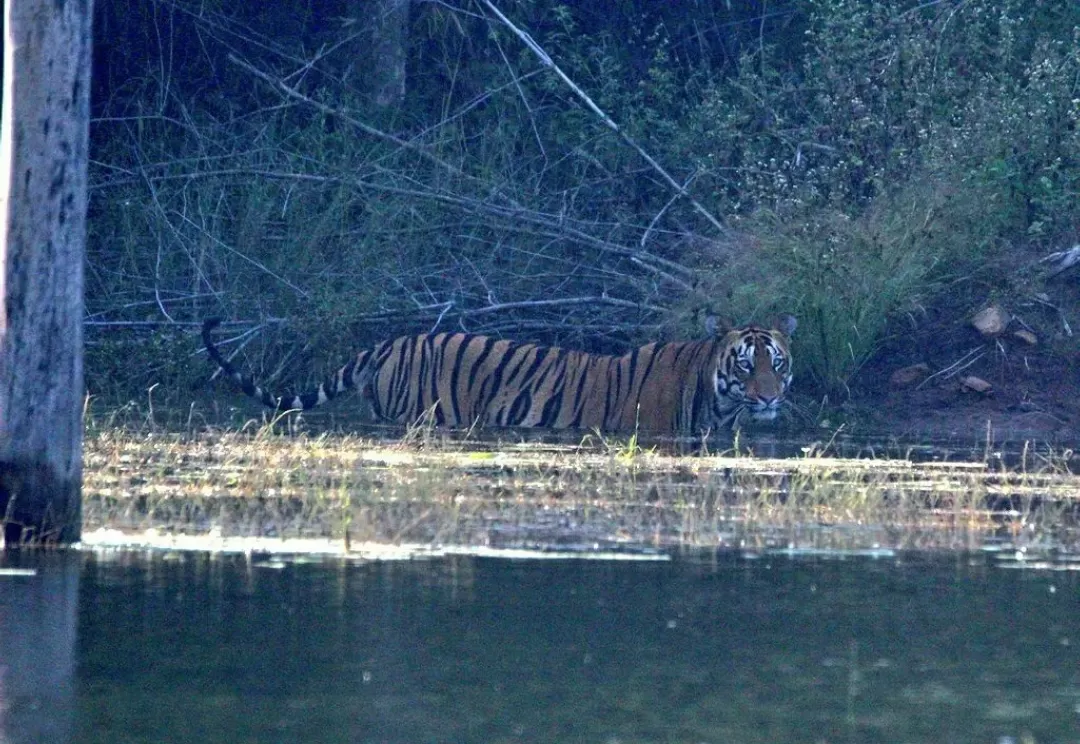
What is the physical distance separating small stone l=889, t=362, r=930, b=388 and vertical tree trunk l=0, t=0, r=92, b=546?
7339 millimetres

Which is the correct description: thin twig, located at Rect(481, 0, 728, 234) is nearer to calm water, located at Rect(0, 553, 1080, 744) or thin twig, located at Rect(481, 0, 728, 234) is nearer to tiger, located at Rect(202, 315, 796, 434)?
tiger, located at Rect(202, 315, 796, 434)

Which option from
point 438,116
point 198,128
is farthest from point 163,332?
point 438,116

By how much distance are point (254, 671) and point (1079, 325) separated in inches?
389

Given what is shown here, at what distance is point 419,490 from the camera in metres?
7.90

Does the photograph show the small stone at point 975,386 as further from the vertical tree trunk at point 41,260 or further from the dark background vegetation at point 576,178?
the vertical tree trunk at point 41,260

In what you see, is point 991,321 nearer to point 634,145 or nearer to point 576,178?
point 634,145

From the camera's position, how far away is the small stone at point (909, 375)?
43.1ft

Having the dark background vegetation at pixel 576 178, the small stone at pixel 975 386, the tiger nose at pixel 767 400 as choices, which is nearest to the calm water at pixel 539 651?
the tiger nose at pixel 767 400

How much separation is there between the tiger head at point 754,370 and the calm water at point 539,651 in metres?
5.33

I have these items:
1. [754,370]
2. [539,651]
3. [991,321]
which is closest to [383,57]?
[991,321]

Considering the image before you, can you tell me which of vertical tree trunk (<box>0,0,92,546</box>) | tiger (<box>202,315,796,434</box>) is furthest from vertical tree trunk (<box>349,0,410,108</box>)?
vertical tree trunk (<box>0,0,92,546</box>)

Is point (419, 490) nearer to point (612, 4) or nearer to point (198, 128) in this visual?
point (198, 128)

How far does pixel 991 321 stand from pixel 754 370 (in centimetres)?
216

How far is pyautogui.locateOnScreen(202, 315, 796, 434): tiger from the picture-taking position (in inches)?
481
